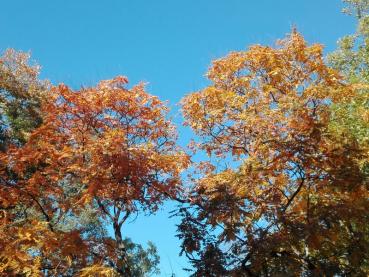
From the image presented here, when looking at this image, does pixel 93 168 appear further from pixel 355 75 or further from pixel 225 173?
pixel 355 75

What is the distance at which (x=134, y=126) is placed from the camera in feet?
37.8

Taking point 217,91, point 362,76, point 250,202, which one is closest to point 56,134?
point 217,91

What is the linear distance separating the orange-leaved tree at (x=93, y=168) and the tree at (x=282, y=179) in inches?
46.4

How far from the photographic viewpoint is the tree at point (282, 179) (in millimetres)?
8477

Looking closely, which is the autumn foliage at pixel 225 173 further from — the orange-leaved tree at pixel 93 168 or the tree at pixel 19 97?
the tree at pixel 19 97

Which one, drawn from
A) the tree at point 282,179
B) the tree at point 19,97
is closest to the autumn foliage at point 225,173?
the tree at point 282,179

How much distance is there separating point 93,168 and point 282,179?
403cm

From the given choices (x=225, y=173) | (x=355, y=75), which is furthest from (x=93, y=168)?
(x=355, y=75)

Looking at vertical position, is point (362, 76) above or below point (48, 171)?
above

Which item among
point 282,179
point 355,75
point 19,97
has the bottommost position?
point 282,179

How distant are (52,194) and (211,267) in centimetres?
538

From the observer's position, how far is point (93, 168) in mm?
9586

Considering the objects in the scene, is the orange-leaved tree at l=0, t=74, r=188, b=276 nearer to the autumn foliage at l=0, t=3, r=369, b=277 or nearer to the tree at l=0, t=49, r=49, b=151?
the autumn foliage at l=0, t=3, r=369, b=277

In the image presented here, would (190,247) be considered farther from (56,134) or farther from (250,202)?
(56,134)
